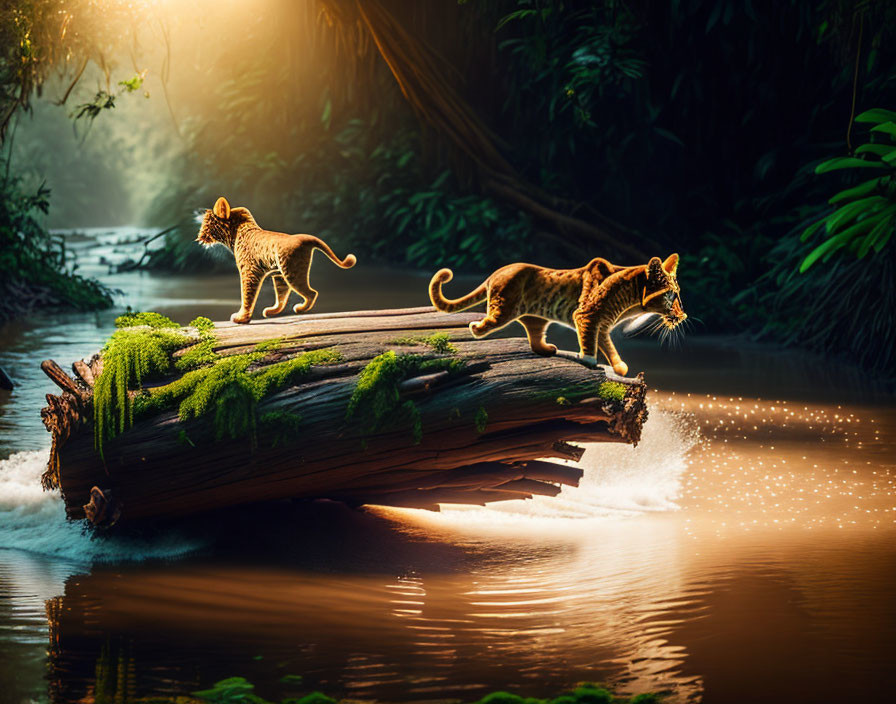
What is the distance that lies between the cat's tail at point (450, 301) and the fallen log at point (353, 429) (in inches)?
6.2

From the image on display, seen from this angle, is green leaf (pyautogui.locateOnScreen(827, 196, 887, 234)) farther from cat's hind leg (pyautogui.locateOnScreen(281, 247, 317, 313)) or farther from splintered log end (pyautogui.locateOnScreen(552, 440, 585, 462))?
cat's hind leg (pyautogui.locateOnScreen(281, 247, 317, 313))

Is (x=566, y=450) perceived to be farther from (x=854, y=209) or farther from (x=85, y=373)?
(x=854, y=209)

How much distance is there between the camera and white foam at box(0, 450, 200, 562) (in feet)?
17.2

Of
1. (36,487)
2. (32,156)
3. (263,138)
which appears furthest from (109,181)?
(36,487)

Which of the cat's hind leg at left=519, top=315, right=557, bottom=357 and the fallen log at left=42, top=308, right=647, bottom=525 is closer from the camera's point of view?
the fallen log at left=42, top=308, right=647, bottom=525

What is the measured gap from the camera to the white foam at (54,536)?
524 cm

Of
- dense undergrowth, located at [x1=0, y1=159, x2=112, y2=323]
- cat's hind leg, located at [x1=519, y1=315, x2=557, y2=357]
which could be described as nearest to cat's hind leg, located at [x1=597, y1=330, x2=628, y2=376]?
cat's hind leg, located at [x1=519, y1=315, x2=557, y2=357]

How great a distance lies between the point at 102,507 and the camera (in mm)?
5043

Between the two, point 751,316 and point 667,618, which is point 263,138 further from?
point 667,618

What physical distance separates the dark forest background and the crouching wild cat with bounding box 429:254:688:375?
4869mm

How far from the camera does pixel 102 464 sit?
509 centimetres

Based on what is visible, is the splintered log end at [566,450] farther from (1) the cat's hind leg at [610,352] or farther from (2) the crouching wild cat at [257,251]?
(2) the crouching wild cat at [257,251]

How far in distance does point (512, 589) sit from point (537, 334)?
1.25 m

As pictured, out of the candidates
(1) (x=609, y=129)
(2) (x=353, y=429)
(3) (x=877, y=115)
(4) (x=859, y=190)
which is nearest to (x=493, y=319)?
(2) (x=353, y=429)
